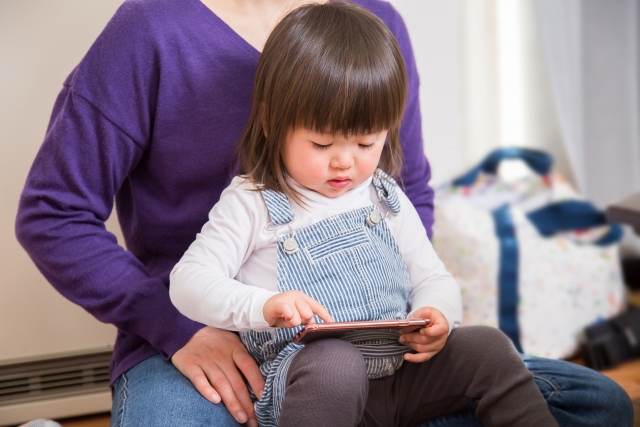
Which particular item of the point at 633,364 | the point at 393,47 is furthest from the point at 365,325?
the point at 633,364

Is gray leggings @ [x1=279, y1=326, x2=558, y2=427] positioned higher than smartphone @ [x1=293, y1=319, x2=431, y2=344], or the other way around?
smartphone @ [x1=293, y1=319, x2=431, y2=344]

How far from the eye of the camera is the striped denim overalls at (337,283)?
95cm

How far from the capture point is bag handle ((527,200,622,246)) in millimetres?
2088

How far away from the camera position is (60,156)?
→ 41.4 inches

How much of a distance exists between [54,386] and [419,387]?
1.02 metres

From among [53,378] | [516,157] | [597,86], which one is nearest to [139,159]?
[53,378]

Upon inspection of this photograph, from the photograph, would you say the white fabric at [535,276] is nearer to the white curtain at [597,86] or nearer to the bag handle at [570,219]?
the bag handle at [570,219]

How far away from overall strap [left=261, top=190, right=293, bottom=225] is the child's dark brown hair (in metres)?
0.02

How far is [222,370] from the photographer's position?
101 cm

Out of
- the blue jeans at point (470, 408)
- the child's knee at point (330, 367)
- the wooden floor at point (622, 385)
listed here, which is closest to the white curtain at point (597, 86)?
the wooden floor at point (622, 385)

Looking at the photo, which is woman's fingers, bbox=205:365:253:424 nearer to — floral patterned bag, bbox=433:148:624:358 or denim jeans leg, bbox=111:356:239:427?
denim jeans leg, bbox=111:356:239:427

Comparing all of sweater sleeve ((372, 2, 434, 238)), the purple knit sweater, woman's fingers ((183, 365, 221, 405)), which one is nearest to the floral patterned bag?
sweater sleeve ((372, 2, 434, 238))

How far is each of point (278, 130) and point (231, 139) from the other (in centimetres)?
19

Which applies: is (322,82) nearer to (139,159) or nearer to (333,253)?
(333,253)
